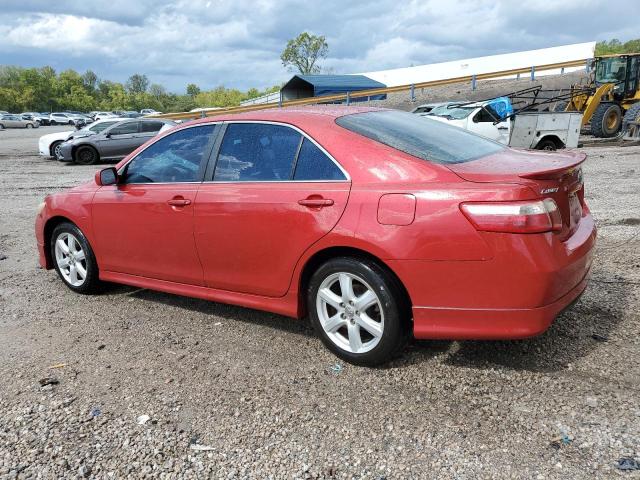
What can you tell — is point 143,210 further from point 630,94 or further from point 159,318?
point 630,94

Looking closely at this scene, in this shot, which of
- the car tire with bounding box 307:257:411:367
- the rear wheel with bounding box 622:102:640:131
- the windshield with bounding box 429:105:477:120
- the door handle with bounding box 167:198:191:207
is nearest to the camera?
the car tire with bounding box 307:257:411:367

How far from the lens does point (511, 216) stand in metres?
2.83

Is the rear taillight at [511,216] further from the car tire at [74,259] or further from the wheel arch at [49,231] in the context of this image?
the wheel arch at [49,231]

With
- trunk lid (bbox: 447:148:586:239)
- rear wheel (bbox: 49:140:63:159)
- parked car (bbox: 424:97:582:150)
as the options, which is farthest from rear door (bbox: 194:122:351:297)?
rear wheel (bbox: 49:140:63:159)

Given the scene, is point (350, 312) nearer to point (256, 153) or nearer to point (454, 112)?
point (256, 153)

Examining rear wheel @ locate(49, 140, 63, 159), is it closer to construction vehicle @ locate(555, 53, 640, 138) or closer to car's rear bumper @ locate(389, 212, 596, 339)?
construction vehicle @ locate(555, 53, 640, 138)

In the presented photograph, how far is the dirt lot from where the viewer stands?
259 centimetres

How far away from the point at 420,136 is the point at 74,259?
3.39 metres

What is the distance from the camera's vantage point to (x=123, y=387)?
3.36 meters

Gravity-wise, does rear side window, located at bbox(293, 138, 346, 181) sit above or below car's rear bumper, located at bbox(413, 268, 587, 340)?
above

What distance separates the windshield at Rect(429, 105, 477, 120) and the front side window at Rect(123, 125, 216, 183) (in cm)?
1297

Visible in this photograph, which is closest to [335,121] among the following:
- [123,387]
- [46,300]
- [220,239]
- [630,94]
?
[220,239]

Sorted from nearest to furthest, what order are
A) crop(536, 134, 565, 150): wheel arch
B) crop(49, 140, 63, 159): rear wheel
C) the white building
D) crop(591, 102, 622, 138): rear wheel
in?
crop(536, 134, 565, 150): wheel arch → crop(591, 102, 622, 138): rear wheel → crop(49, 140, 63, 159): rear wheel → the white building

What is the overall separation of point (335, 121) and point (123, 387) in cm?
220
